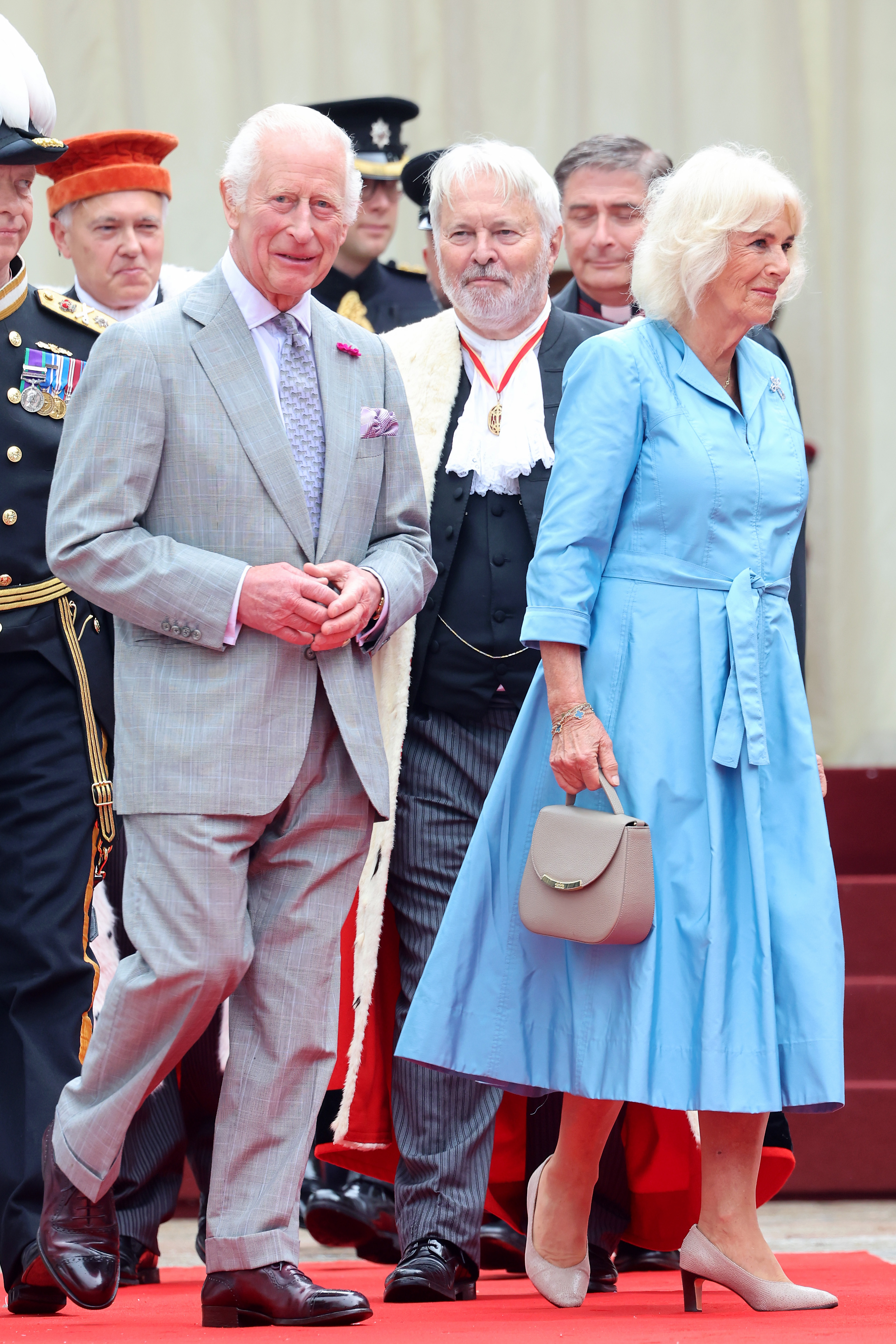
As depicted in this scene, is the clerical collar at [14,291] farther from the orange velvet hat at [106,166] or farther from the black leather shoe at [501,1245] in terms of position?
the black leather shoe at [501,1245]

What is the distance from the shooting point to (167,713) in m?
3.05

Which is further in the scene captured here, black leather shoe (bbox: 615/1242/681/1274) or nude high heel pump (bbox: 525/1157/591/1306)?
black leather shoe (bbox: 615/1242/681/1274)

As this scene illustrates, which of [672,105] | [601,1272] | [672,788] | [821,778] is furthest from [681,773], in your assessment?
[672,105]

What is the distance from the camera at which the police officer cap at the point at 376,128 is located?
17.6 feet

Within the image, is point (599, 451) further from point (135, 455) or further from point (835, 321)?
point (835, 321)

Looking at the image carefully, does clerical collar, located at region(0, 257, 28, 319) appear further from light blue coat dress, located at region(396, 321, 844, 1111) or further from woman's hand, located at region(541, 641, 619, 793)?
woman's hand, located at region(541, 641, 619, 793)

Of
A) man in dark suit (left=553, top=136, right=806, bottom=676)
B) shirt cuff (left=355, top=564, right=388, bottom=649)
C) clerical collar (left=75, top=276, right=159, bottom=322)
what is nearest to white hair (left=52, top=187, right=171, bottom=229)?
clerical collar (left=75, top=276, right=159, bottom=322)

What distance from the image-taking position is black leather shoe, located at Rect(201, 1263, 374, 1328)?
294 centimetres

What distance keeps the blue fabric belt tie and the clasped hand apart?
1.53ft

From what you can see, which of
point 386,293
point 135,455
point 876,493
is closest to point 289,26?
point 386,293

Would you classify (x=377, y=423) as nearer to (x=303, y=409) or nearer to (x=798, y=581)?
(x=303, y=409)

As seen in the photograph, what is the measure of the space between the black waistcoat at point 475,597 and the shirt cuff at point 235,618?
731 millimetres

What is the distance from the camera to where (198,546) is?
3.11 m

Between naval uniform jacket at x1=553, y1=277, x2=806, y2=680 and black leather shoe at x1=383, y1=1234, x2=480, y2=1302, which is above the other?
naval uniform jacket at x1=553, y1=277, x2=806, y2=680
